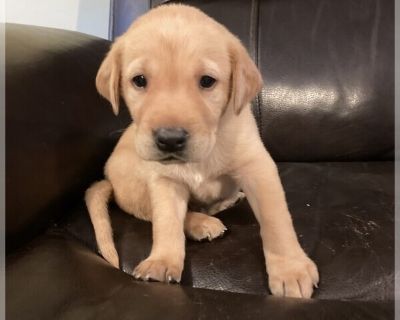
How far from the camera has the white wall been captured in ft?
7.36

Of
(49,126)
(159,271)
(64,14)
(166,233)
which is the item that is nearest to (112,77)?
(49,126)

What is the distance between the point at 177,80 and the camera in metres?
1.20

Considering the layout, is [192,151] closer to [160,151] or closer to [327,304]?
[160,151]

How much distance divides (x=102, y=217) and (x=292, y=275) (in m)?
0.55

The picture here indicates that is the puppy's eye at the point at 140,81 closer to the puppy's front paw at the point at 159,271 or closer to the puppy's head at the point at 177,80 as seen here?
the puppy's head at the point at 177,80

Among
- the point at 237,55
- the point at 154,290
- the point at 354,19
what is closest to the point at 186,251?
the point at 154,290

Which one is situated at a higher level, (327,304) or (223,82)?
(223,82)

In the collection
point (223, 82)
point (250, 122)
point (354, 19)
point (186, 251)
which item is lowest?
point (186, 251)

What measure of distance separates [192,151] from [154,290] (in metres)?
0.34

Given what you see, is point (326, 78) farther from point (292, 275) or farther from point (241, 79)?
point (292, 275)

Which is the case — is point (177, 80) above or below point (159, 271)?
above

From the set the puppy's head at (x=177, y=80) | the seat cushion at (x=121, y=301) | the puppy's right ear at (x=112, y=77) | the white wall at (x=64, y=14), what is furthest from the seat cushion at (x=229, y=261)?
the white wall at (x=64, y=14)

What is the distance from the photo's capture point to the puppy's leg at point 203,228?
1.27 meters

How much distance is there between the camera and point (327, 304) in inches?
37.1
